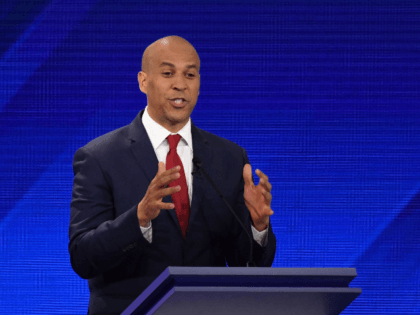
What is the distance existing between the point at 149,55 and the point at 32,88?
1.17 meters

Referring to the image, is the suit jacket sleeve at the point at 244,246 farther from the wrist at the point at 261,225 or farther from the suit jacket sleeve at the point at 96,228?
the suit jacket sleeve at the point at 96,228

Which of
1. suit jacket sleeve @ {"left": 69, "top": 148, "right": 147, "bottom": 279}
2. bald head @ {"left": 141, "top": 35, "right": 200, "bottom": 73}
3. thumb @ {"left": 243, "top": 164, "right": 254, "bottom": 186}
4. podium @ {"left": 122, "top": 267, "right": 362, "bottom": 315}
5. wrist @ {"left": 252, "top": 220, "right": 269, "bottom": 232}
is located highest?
bald head @ {"left": 141, "top": 35, "right": 200, "bottom": 73}

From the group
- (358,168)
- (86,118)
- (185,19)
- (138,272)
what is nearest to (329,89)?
(358,168)

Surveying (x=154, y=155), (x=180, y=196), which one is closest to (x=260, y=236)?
(x=180, y=196)

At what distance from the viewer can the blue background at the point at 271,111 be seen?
2.94 m

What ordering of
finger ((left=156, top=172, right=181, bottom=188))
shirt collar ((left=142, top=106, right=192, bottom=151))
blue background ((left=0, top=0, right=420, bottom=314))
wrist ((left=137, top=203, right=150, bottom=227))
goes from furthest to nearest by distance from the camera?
blue background ((left=0, top=0, right=420, bottom=314)) < shirt collar ((left=142, top=106, right=192, bottom=151)) < wrist ((left=137, top=203, right=150, bottom=227)) < finger ((left=156, top=172, right=181, bottom=188))

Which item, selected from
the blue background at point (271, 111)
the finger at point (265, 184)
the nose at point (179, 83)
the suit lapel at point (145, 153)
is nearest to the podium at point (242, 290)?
the finger at point (265, 184)

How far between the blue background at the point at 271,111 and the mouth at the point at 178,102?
1.10m

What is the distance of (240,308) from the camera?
1294 mm

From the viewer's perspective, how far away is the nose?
6.21ft

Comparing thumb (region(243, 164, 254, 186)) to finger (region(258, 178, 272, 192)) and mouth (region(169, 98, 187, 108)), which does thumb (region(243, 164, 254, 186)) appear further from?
mouth (region(169, 98, 187, 108))

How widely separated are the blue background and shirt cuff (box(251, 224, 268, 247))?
1266mm

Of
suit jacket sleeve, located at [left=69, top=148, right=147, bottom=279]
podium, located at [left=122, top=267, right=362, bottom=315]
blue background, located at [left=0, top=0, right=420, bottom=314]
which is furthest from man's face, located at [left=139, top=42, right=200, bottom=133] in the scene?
blue background, located at [left=0, top=0, right=420, bottom=314]

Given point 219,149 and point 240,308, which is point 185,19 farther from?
point 240,308
